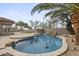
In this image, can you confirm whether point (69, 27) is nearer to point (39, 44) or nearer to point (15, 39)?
point (39, 44)

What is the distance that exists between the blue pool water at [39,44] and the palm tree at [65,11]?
1.11 ft

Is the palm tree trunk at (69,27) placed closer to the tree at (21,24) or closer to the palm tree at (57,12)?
the palm tree at (57,12)

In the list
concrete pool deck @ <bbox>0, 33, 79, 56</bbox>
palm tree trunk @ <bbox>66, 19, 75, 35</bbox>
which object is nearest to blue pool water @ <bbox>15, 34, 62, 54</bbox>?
concrete pool deck @ <bbox>0, 33, 79, 56</bbox>

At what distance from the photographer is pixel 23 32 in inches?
95.4

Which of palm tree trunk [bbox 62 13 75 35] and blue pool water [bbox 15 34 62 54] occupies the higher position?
palm tree trunk [bbox 62 13 75 35]

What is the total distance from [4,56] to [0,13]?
696mm

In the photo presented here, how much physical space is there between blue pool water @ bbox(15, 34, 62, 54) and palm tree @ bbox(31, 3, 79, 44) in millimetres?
340

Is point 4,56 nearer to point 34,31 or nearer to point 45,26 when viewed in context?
point 34,31

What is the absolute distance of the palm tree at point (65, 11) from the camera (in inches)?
94.2

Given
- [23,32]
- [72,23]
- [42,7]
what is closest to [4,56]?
[23,32]

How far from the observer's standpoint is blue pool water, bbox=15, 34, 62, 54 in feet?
7.76

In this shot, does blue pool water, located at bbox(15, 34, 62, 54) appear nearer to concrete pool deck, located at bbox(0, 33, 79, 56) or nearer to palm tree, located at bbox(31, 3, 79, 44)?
concrete pool deck, located at bbox(0, 33, 79, 56)

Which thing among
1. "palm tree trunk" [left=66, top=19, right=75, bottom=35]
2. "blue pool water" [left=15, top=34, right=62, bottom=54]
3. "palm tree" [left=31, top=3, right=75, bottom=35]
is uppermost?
"palm tree" [left=31, top=3, right=75, bottom=35]

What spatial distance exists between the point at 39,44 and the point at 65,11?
0.69 metres
